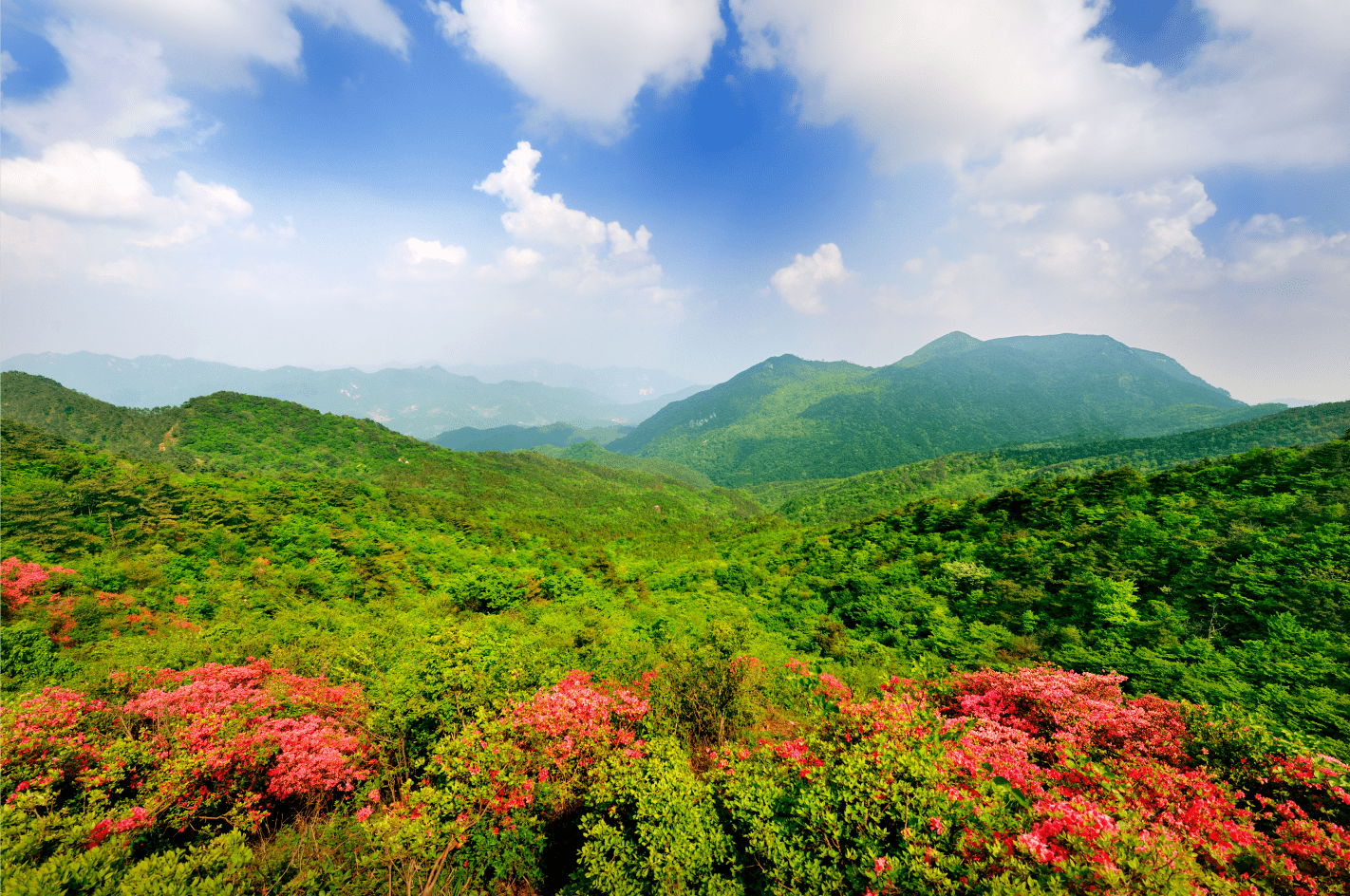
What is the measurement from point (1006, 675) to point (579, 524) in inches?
2739

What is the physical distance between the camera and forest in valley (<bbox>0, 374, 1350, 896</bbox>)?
24.6 ft

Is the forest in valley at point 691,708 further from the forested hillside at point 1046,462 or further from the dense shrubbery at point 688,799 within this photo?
the forested hillside at point 1046,462

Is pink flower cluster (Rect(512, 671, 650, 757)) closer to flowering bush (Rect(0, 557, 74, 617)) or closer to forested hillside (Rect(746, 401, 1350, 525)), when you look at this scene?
flowering bush (Rect(0, 557, 74, 617))

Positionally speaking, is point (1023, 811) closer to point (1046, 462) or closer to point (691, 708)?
point (691, 708)

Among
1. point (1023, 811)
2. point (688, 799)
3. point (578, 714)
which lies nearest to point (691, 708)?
point (578, 714)

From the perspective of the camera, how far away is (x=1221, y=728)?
966 cm

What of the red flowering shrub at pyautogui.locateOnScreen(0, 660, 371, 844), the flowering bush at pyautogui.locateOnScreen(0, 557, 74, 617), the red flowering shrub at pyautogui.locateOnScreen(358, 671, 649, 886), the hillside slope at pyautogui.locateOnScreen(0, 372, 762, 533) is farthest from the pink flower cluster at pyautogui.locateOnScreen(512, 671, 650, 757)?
the hillside slope at pyautogui.locateOnScreen(0, 372, 762, 533)

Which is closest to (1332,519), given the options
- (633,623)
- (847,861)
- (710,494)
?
(847,861)

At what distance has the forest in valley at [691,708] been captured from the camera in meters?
7.50

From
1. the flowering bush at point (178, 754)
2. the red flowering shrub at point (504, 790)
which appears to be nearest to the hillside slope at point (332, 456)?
the flowering bush at point (178, 754)

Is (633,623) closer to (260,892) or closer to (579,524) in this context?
(260,892)

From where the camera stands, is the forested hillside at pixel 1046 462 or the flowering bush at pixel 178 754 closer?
the flowering bush at pixel 178 754

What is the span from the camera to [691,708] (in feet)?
47.0

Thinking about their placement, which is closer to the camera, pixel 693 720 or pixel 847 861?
pixel 847 861
